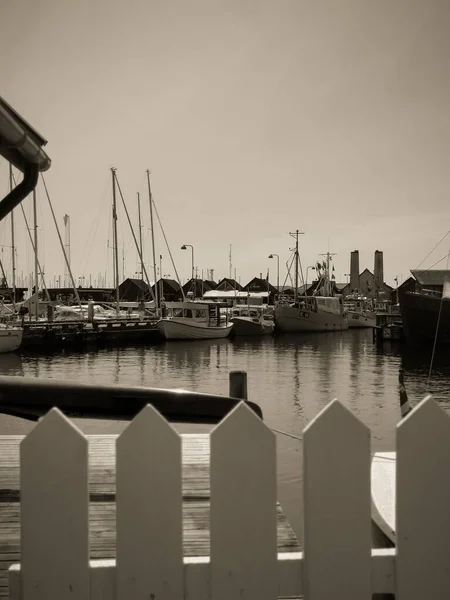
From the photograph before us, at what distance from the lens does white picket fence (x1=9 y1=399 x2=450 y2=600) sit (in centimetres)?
225

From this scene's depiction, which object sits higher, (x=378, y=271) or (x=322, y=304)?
(x=378, y=271)

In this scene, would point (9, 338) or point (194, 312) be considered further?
point (194, 312)

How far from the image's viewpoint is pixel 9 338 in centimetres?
3847

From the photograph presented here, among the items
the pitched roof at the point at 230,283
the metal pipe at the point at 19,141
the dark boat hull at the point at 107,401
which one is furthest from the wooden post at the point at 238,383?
the pitched roof at the point at 230,283

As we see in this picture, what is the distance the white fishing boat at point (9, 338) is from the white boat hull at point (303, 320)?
Result: 33090 millimetres

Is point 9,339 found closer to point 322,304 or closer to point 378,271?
point 322,304

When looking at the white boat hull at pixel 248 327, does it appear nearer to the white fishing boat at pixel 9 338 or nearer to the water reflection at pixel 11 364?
the white fishing boat at pixel 9 338

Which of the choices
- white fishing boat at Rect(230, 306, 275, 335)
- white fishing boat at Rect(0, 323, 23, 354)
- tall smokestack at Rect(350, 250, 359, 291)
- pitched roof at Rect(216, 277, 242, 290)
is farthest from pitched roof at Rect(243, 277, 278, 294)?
white fishing boat at Rect(0, 323, 23, 354)

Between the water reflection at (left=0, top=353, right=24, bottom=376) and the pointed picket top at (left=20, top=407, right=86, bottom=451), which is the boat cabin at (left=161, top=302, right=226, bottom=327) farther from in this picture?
the pointed picket top at (left=20, top=407, right=86, bottom=451)

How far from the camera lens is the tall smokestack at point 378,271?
431ft

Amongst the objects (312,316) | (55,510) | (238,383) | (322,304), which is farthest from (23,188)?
(322,304)

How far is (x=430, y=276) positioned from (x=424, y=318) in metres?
16.8

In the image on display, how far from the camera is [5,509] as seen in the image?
393 cm

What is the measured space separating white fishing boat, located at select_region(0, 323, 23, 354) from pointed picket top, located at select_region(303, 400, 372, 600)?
38661 mm
